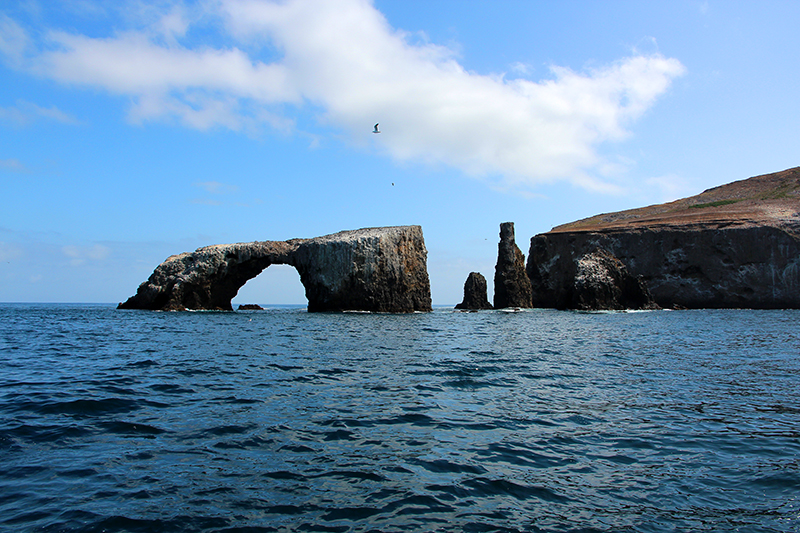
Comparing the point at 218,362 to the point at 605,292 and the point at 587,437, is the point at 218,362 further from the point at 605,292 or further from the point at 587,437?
the point at 605,292

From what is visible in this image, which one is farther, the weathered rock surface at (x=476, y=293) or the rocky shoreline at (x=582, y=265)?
the weathered rock surface at (x=476, y=293)

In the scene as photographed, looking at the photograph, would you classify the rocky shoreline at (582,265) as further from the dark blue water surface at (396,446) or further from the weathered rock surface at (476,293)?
the dark blue water surface at (396,446)

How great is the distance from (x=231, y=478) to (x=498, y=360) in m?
11.9

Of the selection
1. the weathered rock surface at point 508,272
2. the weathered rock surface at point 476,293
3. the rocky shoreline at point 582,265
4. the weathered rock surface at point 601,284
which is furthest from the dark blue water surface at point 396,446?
the weathered rock surface at point 476,293

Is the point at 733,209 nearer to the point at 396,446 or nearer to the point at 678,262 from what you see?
the point at 678,262

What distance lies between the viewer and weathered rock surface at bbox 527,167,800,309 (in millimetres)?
67312

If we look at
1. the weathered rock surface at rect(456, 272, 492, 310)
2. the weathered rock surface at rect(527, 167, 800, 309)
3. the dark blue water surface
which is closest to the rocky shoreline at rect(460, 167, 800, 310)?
the weathered rock surface at rect(527, 167, 800, 309)

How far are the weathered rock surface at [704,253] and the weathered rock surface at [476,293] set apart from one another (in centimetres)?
945

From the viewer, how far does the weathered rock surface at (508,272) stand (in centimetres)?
7100

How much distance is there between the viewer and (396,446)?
726 cm

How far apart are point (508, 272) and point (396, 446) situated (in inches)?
2607

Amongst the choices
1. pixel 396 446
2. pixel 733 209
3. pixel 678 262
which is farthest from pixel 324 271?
pixel 733 209

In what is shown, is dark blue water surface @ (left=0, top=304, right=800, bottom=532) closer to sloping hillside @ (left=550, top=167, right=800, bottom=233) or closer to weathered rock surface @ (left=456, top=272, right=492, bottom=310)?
weathered rock surface @ (left=456, top=272, right=492, bottom=310)

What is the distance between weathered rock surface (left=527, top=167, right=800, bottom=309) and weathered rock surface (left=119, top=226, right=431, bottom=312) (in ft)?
85.9
